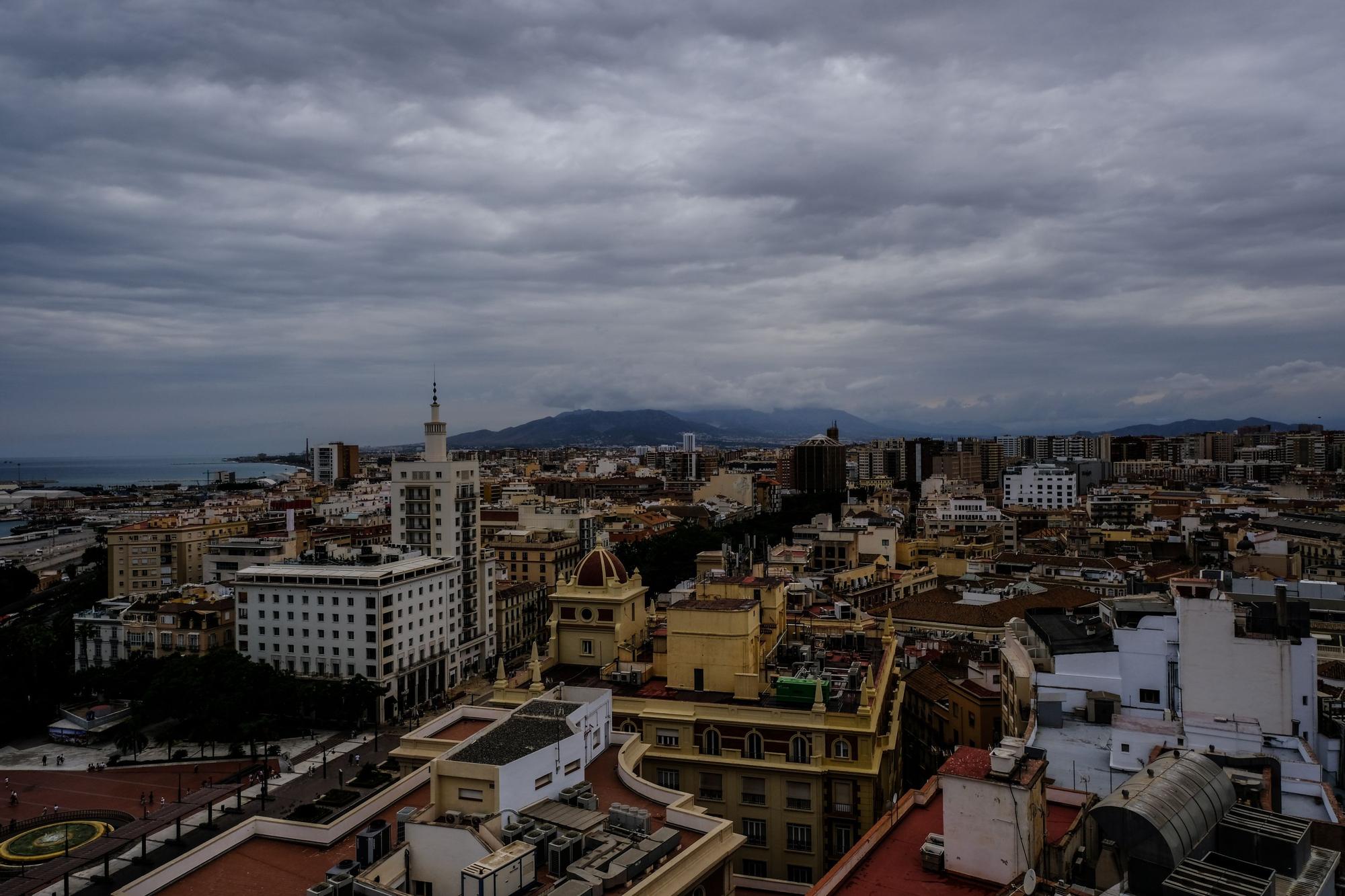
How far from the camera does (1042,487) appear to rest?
444 feet

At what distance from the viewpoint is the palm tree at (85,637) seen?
64875mm

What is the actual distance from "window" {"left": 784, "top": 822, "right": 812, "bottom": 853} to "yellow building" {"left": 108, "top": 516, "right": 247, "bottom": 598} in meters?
80.9

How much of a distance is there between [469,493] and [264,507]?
86.2 m

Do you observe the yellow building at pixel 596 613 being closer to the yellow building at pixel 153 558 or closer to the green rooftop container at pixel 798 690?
the green rooftop container at pixel 798 690

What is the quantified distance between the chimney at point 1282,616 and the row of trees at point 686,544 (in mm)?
46237

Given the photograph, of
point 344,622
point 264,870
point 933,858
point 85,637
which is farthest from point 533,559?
point 933,858

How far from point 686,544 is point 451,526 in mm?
32590

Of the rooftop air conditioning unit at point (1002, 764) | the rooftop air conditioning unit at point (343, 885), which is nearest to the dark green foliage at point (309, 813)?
the rooftop air conditioning unit at point (343, 885)

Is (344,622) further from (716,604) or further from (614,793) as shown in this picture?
(614,793)

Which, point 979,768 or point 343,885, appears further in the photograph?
point 979,768

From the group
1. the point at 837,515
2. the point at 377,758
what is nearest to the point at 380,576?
the point at 377,758

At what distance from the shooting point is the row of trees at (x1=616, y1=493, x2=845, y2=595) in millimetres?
90375

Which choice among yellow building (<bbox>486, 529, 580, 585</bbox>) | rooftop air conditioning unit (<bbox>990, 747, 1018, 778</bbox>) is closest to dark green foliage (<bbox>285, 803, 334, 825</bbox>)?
rooftop air conditioning unit (<bbox>990, 747, 1018, 778</bbox>)

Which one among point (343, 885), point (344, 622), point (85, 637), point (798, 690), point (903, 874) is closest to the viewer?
point (343, 885)
